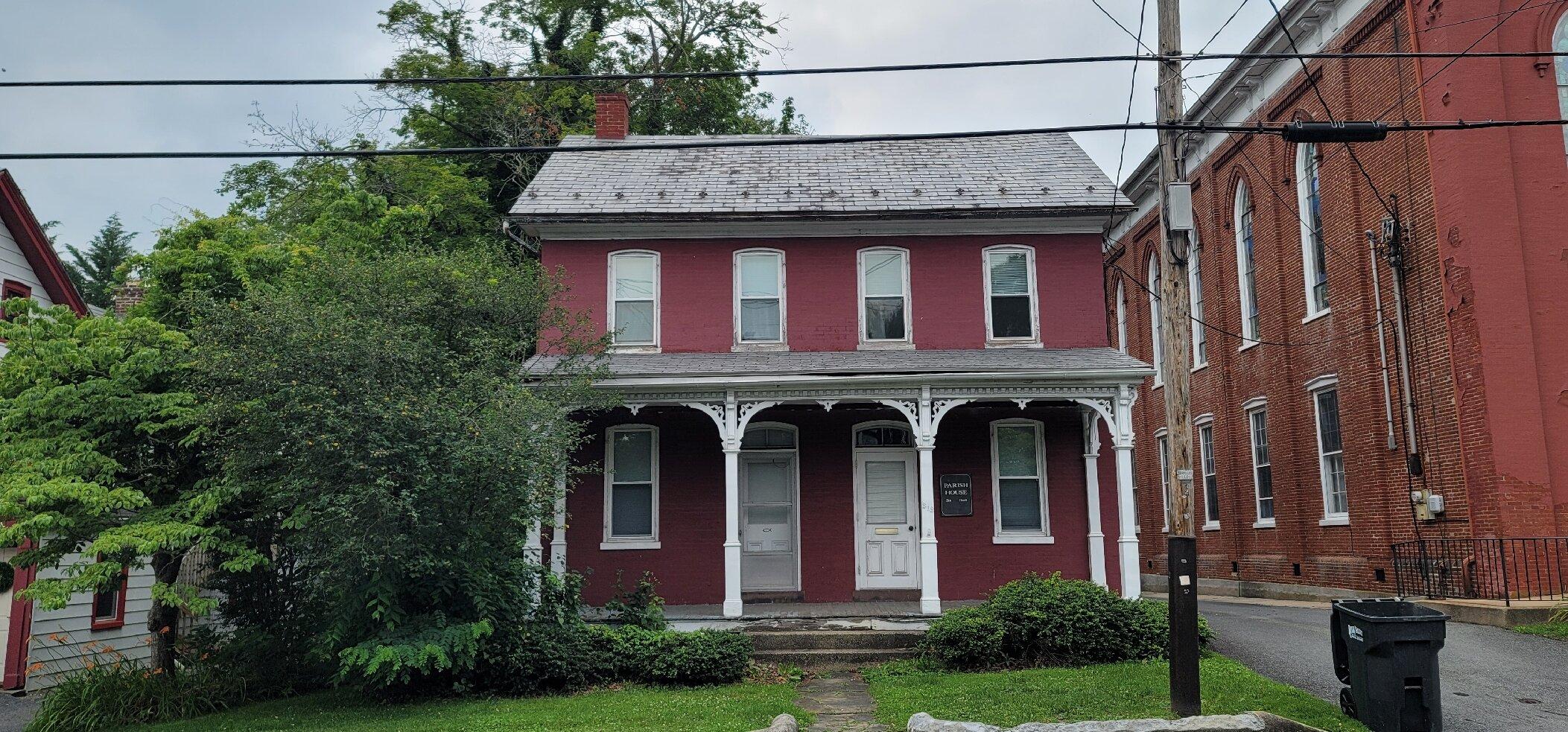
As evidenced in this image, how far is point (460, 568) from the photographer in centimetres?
1194

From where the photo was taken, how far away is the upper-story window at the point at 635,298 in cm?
1706

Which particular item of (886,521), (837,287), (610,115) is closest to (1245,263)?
(837,287)

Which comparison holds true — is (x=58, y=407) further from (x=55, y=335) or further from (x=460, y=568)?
(x=460, y=568)

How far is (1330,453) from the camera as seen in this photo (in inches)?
806

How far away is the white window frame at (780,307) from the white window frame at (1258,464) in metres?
11.9

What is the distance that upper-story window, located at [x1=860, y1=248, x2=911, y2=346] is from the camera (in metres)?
17.0

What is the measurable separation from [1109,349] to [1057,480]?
A: 2153 millimetres

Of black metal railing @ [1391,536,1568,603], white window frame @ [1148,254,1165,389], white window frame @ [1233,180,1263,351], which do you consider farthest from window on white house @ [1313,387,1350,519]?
white window frame @ [1148,254,1165,389]

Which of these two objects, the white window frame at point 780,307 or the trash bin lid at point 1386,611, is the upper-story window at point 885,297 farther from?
the trash bin lid at point 1386,611

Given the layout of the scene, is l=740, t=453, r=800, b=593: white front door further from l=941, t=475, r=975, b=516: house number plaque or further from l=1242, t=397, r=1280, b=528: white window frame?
l=1242, t=397, r=1280, b=528: white window frame

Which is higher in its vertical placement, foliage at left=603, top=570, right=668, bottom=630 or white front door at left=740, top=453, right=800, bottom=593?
white front door at left=740, top=453, right=800, bottom=593

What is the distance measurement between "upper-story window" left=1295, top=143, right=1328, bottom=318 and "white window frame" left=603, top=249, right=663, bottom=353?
1273 cm

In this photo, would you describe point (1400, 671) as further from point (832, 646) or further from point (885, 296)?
point (885, 296)

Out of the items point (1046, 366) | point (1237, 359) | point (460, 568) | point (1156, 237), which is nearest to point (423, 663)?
point (460, 568)
